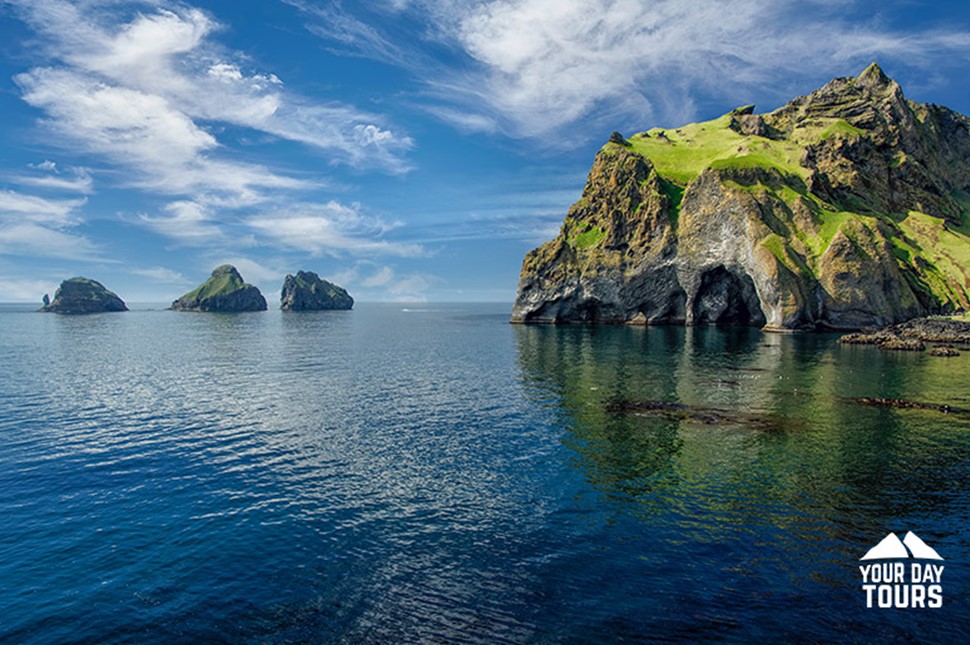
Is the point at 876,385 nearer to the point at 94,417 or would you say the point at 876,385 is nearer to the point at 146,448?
the point at 146,448

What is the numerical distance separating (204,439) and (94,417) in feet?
47.1

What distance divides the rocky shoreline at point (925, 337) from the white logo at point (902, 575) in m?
74.9

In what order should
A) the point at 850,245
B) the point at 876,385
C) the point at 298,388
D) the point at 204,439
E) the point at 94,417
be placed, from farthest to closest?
the point at 850,245, the point at 298,388, the point at 876,385, the point at 94,417, the point at 204,439

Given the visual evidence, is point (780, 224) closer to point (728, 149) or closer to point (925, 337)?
point (925, 337)

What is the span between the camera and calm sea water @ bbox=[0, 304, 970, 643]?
55.9ft

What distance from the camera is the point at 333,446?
3641 cm

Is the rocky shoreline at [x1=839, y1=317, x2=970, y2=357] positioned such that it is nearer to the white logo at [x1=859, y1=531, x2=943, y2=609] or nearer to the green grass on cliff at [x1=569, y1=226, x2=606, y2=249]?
the white logo at [x1=859, y1=531, x2=943, y2=609]

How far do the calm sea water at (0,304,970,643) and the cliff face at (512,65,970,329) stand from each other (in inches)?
2599

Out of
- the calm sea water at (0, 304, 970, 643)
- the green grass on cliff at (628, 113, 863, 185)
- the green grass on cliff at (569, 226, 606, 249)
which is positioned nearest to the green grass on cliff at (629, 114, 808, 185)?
the green grass on cliff at (628, 113, 863, 185)

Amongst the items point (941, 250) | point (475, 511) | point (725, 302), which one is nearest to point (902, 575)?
point (475, 511)

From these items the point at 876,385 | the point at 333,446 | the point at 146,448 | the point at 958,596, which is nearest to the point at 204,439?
the point at 146,448

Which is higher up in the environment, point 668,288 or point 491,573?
point 668,288

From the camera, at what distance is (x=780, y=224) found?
12388 centimetres

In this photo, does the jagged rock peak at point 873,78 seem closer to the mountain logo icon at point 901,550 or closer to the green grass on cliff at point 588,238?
the green grass on cliff at point 588,238
